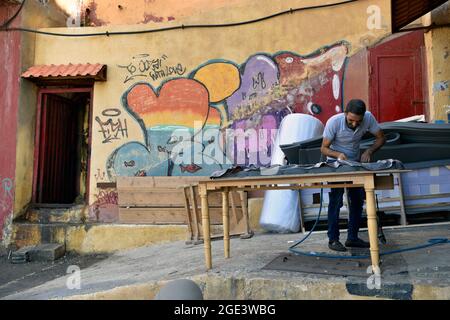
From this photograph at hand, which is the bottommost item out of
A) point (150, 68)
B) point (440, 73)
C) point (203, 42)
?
point (440, 73)

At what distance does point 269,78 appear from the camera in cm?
705

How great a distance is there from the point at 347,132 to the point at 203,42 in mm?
4297

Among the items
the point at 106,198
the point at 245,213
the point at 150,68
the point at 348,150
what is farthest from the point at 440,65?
the point at 106,198

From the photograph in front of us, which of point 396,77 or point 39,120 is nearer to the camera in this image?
point 396,77

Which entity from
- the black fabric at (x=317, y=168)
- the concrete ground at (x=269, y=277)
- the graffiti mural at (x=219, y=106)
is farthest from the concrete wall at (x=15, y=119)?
the black fabric at (x=317, y=168)

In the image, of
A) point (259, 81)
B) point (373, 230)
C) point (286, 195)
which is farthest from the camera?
point (259, 81)

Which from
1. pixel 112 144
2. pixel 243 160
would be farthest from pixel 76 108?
pixel 243 160

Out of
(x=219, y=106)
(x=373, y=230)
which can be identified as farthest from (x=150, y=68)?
(x=373, y=230)

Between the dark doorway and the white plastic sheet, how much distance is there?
397cm

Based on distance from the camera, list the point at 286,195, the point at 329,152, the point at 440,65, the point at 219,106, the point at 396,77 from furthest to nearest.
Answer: the point at 219,106 → the point at 396,77 → the point at 440,65 → the point at 286,195 → the point at 329,152

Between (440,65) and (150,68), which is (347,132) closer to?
(440,65)

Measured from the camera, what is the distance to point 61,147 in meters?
8.42

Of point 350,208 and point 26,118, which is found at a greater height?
point 26,118

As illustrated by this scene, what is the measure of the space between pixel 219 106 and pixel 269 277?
4515mm
